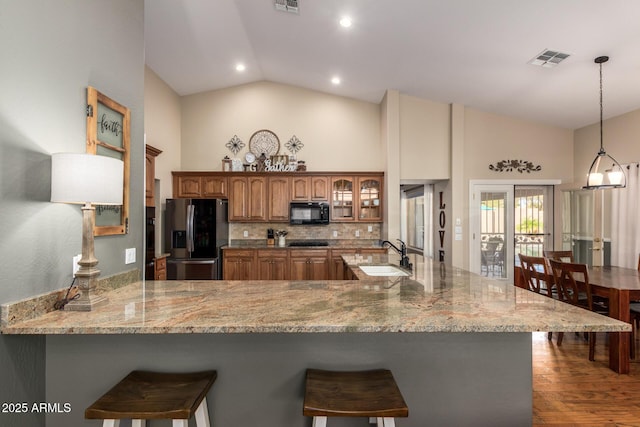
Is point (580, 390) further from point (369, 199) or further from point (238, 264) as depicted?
point (238, 264)

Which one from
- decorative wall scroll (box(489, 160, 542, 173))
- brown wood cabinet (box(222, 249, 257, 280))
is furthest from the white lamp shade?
decorative wall scroll (box(489, 160, 542, 173))

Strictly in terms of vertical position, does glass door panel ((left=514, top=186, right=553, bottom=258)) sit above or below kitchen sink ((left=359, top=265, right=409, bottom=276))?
above

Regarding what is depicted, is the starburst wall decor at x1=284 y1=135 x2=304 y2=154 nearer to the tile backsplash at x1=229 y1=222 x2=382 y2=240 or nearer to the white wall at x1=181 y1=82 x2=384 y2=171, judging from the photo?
the white wall at x1=181 y1=82 x2=384 y2=171

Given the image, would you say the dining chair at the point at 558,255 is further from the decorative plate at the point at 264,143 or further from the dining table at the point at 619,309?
the decorative plate at the point at 264,143

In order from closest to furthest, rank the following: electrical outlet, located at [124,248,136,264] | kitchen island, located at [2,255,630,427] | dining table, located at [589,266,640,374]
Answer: kitchen island, located at [2,255,630,427], electrical outlet, located at [124,248,136,264], dining table, located at [589,266,640,374]

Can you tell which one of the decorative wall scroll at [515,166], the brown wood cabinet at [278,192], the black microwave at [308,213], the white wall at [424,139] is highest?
the white wall at [424,139]

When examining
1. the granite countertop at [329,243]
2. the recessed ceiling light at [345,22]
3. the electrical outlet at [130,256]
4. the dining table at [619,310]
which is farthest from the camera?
the granite countertop at [329,243]

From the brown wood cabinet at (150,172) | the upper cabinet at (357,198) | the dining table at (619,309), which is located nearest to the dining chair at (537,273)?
the dining table at (619,309)

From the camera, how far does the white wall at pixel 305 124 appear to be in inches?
243

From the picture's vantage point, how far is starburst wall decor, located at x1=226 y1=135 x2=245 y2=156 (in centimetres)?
615

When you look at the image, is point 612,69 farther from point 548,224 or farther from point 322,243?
point 322,243

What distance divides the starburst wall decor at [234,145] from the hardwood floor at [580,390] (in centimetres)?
531

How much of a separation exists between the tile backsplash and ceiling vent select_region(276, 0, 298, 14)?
3.44 m

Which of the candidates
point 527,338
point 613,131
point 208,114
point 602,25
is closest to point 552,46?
point 602,25
